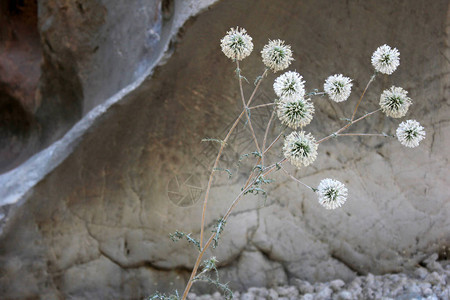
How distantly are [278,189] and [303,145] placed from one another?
861 millimetres

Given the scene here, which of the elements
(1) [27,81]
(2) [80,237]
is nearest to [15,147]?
(1) [27,81]

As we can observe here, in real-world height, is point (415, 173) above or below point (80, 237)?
above

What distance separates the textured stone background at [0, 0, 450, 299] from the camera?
182 cm

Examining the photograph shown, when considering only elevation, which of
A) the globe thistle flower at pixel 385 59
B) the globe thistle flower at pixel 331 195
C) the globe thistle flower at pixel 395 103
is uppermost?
the globe thistle flower at pixel 385 59

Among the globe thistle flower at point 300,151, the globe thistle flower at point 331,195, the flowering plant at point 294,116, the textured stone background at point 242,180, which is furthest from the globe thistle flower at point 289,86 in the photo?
the textured stone background at point 242,180

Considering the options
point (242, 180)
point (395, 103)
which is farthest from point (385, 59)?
point (242, 180)

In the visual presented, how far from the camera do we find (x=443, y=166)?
2.06 metres

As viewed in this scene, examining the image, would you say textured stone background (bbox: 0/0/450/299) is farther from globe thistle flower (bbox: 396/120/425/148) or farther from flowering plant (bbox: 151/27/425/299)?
globe thistle flower (bbox: 396/120/425/148)

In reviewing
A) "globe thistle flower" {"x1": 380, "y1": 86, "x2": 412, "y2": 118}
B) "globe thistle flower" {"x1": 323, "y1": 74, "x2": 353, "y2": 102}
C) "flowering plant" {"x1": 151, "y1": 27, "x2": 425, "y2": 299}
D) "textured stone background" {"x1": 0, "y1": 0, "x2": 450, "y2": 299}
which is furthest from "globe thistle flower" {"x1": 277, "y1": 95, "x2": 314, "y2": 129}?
"textured stone background" {"x1": 0, "y1": 0, "x2": 450, "y2": 299}

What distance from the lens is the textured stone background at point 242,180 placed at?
1819 millimetres

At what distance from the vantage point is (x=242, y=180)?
2.04 meters

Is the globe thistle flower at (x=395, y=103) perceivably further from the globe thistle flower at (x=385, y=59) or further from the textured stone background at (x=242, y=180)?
the textured stone background at (x=242, y=180)

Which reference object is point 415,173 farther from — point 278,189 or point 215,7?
point 215,7

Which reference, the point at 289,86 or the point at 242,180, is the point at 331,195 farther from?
the point at 242,180
